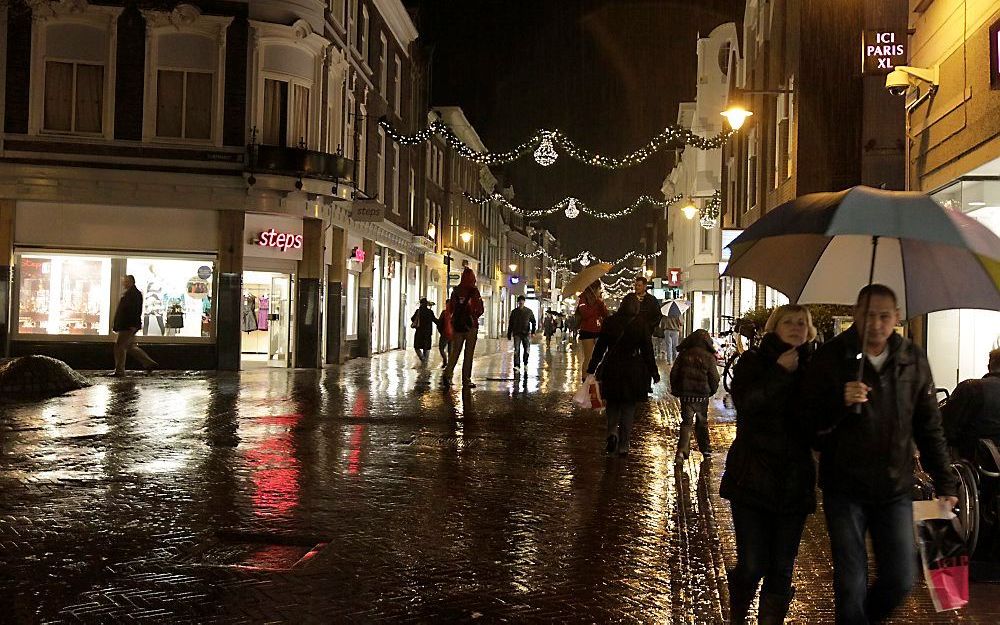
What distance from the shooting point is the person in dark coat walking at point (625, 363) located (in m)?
10.3

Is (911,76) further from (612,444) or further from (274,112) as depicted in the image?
(274,112)

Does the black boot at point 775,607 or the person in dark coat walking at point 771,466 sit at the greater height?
the person in dark coat walking at point 771,466

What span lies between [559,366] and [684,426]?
17348 millimetres

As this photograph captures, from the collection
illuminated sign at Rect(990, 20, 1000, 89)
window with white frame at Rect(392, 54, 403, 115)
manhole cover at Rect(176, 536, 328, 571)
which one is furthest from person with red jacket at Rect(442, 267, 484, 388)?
window with white frame at Rect(392, 54, 403, 115)

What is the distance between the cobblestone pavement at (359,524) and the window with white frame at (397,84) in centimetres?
2218

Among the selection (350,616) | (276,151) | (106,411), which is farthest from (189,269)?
(350,616)

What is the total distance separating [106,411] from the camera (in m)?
13.8

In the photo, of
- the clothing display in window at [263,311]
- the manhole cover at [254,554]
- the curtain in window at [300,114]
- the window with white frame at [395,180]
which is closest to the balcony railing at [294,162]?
the curtain in window at [300,114]

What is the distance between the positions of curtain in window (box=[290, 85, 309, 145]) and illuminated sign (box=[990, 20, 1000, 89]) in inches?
656

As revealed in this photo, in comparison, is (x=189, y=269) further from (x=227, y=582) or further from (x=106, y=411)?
(x=227, y=582)

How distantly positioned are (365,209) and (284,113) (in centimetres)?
449

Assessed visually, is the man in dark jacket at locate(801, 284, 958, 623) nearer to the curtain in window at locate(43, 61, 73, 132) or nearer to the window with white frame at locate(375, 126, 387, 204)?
the curtain in window at locate(43, 61, 73, 132)

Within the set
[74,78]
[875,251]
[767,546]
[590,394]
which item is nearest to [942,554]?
[767,546]

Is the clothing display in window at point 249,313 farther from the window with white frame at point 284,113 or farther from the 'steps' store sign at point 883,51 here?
the 'steps' store sign at point 883,51
